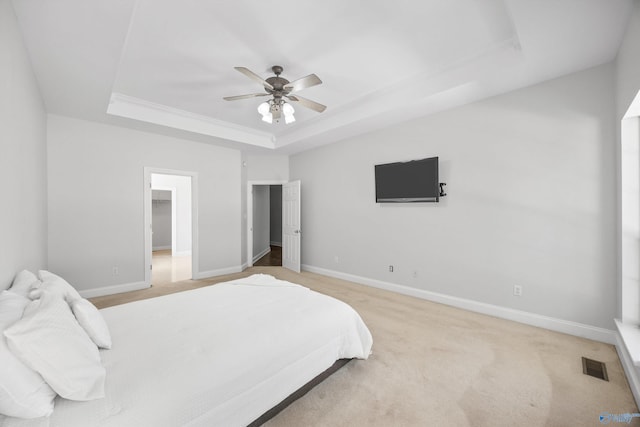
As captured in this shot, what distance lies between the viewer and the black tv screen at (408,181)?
3.67 metres

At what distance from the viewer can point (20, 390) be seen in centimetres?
102

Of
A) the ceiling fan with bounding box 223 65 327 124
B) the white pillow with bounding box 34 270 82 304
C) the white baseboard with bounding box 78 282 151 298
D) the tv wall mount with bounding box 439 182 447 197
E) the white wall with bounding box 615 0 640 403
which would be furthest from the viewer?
the white baseboard with bounding box 78 282 151 298

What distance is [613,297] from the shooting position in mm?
2545

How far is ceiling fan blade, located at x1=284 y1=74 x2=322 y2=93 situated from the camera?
2.46 metres

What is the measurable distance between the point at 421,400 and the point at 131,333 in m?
2.00

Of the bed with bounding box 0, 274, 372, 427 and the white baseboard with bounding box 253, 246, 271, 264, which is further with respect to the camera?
the white baseboard with bounding box 253, 246, 271, 264

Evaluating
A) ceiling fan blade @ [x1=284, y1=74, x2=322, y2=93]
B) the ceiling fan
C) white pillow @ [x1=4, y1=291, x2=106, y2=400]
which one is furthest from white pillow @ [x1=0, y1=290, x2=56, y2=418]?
ceiling fan blade @ [x1=284, y1=74, x2=322, y2=93]

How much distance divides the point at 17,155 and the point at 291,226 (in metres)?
4.25

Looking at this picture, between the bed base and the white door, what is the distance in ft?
11.6

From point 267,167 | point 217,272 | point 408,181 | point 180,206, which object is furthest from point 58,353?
point 180,206

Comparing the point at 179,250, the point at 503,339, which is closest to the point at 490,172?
the point at 503,339

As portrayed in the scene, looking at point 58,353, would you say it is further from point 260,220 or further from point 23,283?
point 260,220

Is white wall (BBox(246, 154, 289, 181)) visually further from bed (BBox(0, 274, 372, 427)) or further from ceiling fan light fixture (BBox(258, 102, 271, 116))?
bed (BBox(0, 274, 372, 427))

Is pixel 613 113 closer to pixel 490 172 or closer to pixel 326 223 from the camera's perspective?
pixel 490 172
